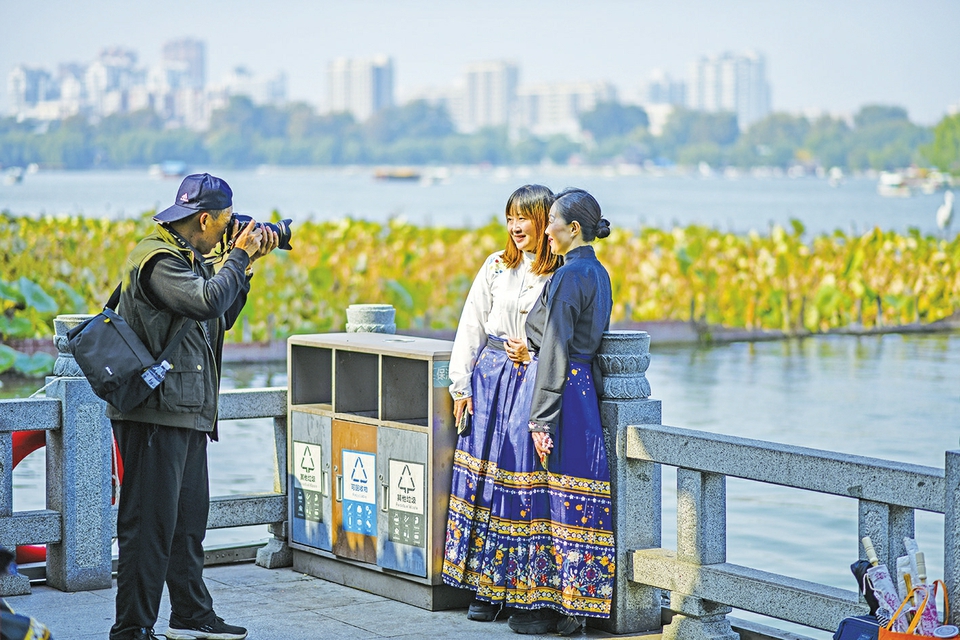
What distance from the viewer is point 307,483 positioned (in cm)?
639

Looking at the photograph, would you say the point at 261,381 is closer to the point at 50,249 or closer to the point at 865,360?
the point at 50,249

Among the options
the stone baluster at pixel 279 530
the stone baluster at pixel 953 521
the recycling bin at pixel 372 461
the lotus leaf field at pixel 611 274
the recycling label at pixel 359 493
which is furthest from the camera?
the lotus leaf field at pixel 611 274

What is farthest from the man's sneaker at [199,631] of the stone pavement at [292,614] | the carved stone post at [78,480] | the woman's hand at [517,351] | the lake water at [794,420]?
the lake water at [794,420]

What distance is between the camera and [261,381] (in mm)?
14414

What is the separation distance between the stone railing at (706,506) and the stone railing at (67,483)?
217 cm

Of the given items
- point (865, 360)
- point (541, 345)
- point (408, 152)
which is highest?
point (408, 152)

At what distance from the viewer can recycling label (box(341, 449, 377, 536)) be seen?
6023 millimetres

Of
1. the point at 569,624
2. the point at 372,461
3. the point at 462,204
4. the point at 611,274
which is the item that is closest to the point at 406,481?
the point at 372,461

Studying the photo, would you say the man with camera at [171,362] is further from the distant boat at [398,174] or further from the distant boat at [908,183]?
the distant boat at [398,174]

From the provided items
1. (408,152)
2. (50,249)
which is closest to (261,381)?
(50,249)

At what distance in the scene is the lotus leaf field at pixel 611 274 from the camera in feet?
55.0

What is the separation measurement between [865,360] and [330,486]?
12.3 m

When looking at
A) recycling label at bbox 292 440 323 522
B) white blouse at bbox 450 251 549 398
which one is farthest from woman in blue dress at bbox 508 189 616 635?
recycling label at bbox 292 440 323 522

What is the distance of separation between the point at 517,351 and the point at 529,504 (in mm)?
599
